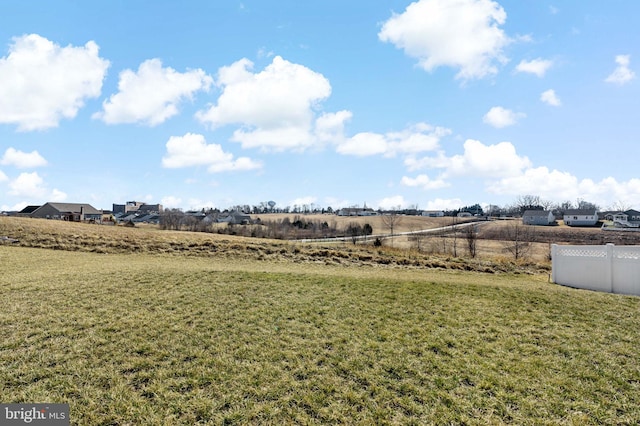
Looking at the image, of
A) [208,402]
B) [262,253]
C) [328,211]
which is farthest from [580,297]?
[328,211]

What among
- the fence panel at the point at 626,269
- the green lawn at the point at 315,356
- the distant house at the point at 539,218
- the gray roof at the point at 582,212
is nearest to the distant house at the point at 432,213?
the distant house at the point at 539,218

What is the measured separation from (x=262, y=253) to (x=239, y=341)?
14154 millimetres

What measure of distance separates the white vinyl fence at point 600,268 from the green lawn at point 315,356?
8.78 ft

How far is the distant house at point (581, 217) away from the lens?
72.4 meters

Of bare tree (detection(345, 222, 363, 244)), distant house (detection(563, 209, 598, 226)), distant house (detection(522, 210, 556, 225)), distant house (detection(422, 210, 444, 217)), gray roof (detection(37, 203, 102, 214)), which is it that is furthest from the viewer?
distant house (detection(422, 210, 444, 217))

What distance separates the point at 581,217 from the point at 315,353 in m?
90.8

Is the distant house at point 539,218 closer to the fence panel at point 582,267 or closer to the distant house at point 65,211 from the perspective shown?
the fence panel at point 582,267

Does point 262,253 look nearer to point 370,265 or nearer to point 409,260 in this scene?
point 370,265

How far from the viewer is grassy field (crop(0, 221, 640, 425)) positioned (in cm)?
388

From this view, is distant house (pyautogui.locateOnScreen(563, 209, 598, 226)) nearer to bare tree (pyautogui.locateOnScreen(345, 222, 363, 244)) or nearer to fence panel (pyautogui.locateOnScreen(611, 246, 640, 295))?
bare tree (pyautogui.locateOnScreen(345, 222, 363, 244))
